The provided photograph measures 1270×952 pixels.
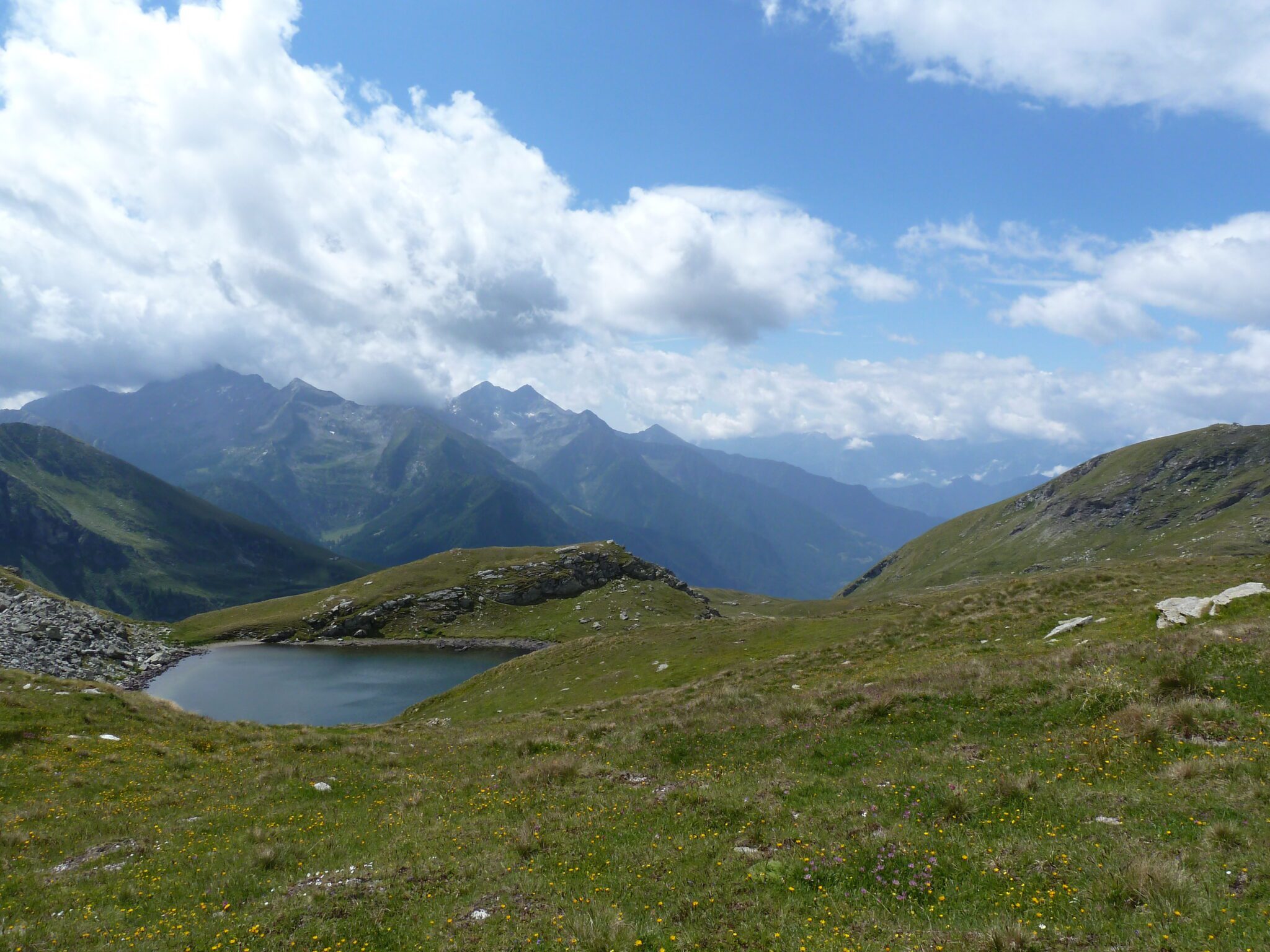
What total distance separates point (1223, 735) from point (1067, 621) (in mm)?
19827

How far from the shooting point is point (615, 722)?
2991cm

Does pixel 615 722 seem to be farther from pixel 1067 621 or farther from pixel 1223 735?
pixel 1067 621

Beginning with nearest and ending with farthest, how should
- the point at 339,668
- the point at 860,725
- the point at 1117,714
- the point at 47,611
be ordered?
1. the point at 1117,714
2. the point at 860,725
3. the point at 47,611
4. the point at 339,668

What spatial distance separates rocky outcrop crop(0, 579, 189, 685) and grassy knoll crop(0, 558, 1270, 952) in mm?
91303

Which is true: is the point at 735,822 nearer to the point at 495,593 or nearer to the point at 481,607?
the point at 481,607

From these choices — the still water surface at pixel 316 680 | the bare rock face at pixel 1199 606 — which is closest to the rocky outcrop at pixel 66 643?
the still water surface at pixel 316 680

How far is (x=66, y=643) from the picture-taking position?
336 feet

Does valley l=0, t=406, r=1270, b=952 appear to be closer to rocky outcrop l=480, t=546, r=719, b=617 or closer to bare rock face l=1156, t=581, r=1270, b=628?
bare rock face l=1156, t=581, r=1270, b=628

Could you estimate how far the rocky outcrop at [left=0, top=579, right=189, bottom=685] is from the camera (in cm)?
9312

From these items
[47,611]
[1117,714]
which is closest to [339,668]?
[47,611]

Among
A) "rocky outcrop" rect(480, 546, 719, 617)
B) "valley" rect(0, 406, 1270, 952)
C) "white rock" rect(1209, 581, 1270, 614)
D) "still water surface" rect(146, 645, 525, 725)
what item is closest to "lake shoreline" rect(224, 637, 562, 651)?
"still water surface" rect(146, 645, 525, 725)

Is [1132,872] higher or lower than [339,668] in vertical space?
higher

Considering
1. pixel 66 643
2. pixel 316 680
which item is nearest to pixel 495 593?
pixel 316 680

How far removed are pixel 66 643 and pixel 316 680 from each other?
136 feet
